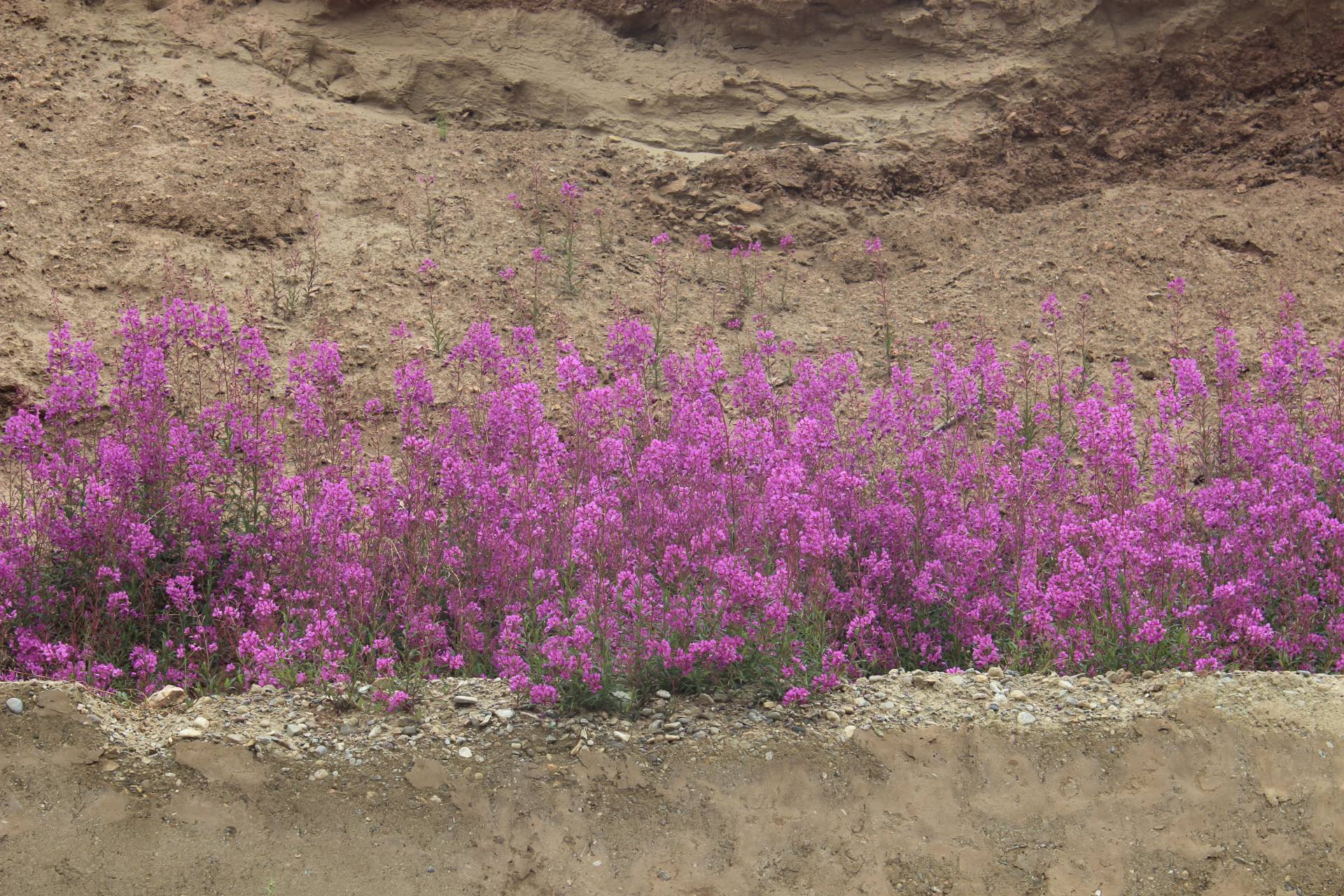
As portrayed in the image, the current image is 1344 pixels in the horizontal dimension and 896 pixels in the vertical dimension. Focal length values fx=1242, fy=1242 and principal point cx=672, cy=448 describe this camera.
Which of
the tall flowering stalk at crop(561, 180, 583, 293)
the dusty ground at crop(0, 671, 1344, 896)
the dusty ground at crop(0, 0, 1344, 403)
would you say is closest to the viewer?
the dusty ground at crop(0, 671, 1344, 896)

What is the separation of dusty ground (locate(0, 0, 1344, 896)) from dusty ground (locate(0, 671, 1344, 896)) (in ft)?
0.05

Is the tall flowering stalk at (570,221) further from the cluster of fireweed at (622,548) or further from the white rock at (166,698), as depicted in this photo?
the white rock at (166,698)

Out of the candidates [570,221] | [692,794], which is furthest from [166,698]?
[570,221]

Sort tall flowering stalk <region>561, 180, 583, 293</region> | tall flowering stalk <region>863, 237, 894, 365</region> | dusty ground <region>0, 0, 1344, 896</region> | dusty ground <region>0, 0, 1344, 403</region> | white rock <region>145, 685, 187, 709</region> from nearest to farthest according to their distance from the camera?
dusty ground <region>0, 0, 1344, 896</region>
white rock <region>145, 685, 187, 709</region>
tall flowering stalk <region>863, 237, 894, 365</region>
dusty ground <region>0, 0, 1344, 403</region>
tall flowering stalk <region>561, 180, 583, 293</region>

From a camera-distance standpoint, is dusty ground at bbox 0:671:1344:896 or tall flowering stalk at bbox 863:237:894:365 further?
tall flowering stalk at bbox 863:237:894:365

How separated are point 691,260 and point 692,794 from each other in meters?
7.76

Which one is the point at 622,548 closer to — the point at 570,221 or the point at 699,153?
the point at 570,221

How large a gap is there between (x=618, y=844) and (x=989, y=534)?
260cm

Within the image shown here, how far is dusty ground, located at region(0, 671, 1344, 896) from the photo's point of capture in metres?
4.64

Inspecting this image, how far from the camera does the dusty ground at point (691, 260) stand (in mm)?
4738

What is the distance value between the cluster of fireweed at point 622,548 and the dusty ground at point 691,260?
1.15 feet

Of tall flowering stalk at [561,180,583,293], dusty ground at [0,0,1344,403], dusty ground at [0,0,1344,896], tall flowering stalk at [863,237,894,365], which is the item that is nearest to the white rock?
dusty ground at [0,0,1344,896]

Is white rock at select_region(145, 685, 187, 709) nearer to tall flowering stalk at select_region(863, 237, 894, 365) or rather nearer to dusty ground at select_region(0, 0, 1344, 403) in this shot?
dusty ground at select_region(0, 0, 1344, 403)

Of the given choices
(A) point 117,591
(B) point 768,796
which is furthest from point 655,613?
(A) point 117,591
